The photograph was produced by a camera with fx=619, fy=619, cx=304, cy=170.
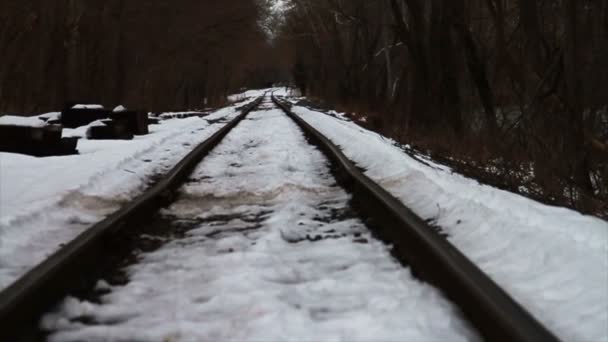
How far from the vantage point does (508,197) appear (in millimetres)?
5262

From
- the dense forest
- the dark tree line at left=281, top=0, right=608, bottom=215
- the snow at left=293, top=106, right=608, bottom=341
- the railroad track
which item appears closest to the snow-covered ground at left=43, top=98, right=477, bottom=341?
the railroad track

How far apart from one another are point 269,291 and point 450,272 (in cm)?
90

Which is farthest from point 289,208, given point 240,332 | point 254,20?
point 254,20

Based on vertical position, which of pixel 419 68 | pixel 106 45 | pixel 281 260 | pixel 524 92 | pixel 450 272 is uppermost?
pixel 106 45

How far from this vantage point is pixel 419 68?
15.7 metres

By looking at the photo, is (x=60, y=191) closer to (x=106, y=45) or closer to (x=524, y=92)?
(x=524, y=92)

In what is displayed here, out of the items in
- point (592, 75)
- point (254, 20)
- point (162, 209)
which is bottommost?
point (162, 209)

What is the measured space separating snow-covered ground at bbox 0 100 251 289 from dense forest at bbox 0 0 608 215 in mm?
4358

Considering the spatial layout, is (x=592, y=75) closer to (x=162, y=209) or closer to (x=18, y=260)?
(x=162, y=209)

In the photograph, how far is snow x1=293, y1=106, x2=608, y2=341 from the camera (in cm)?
262

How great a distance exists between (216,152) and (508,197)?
589cm

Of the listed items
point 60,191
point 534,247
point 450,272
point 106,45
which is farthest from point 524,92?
point 106,45

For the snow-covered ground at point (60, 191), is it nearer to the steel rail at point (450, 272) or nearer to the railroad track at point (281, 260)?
the railroad track at point (281, 260)

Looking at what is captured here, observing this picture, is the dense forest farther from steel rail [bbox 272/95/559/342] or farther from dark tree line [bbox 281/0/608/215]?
steel rail [bbox 272/95/559/342]
